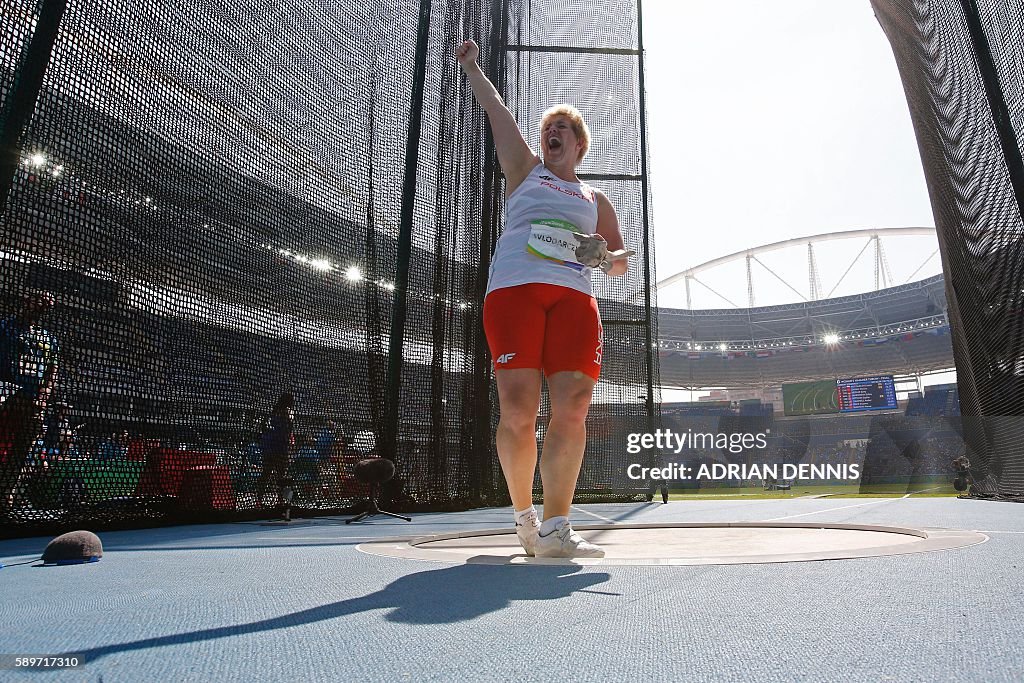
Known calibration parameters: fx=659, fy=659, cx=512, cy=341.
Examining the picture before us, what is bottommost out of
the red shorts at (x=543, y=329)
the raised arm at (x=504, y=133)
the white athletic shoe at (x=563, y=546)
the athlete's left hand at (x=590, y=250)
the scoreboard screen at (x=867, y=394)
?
the white athletic shoe at (x=563, y=546)

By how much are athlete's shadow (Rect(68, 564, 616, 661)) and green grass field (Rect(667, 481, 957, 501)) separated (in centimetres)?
925

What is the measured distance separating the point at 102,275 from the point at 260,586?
2.01 metres

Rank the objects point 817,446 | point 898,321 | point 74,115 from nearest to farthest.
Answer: point 74,115, point 817,446, point 898,321

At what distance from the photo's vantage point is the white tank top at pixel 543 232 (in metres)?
1.97

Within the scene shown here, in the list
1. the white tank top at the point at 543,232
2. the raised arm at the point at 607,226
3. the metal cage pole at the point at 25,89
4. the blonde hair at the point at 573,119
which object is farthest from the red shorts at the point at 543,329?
the metal cage pole at the point at 25,89

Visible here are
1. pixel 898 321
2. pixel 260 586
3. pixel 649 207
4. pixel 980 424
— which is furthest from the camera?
pixel 898 321

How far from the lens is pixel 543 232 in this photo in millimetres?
1987

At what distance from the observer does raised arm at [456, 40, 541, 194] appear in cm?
216

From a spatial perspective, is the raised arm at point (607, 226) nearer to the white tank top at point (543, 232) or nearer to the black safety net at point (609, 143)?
the white tank top at point (543, 232)

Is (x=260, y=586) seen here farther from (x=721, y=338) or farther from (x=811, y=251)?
(x=811, y=251)

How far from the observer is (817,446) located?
2458 cm

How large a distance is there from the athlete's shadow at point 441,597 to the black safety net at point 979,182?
418 cm

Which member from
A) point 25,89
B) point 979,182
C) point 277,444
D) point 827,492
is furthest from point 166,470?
point 827,492

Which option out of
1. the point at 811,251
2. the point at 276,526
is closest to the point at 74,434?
the point at 276,526
